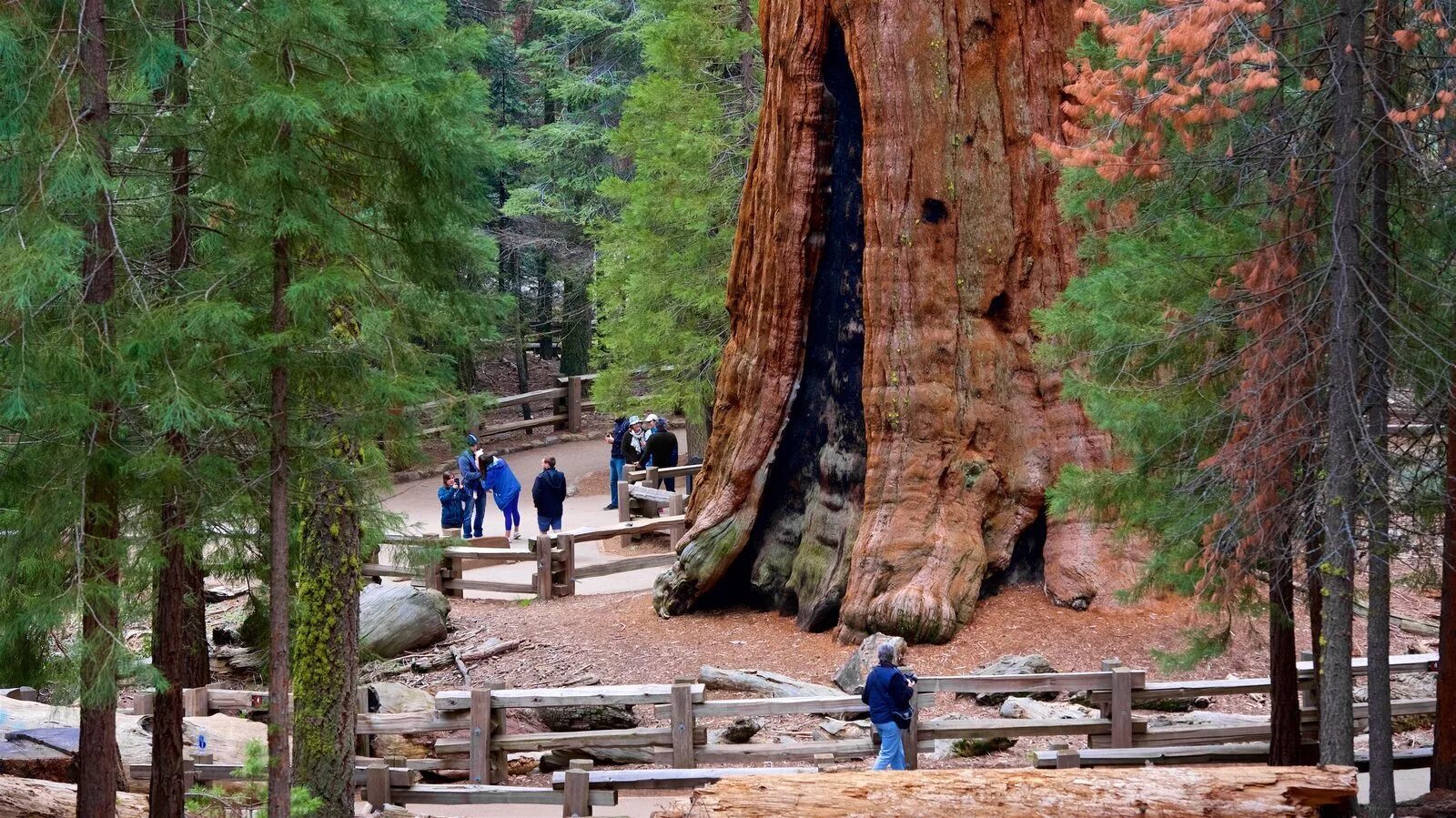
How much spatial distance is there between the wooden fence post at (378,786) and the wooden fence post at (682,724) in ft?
7.28

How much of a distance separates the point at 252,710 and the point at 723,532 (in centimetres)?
566

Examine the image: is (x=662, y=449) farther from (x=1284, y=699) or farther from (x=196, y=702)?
(x=1284, y=699)

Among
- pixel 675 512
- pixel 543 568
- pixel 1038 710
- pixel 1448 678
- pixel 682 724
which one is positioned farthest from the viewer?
pixel 675 512

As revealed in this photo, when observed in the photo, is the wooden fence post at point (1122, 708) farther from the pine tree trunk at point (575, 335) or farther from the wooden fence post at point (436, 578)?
the pine tree trunk at point (575, 335)

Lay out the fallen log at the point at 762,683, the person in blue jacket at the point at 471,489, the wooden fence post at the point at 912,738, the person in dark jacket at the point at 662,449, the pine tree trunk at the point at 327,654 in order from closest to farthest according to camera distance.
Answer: the wooden fence post at the point at 912,738 < the pine tree trunk at the point at 327,654 < the fallen log at the point at 762,683 < the person in blue jacket at the point at 471,489 < the person in dark jacket at the point at 662,449

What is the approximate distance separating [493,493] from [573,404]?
473 inches

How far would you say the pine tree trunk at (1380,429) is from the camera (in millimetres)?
7598

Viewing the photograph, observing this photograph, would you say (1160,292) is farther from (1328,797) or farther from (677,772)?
(677,772)

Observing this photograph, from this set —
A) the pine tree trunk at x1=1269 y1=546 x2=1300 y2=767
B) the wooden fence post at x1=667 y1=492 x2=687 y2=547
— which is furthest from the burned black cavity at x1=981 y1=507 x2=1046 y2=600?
the wooden fence post at x1=667 y1=492 x2=687 y2=547

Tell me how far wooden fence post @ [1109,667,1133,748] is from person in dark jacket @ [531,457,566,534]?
11.9 m

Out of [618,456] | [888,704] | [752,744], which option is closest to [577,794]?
[752,744]

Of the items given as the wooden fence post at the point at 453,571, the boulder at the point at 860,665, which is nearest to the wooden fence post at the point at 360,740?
the boulder at the point at 860,665

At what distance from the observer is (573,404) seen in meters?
33.8

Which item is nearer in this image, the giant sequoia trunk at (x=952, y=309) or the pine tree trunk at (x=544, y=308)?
the giant sequoia trunk at (x=952, y=309)
